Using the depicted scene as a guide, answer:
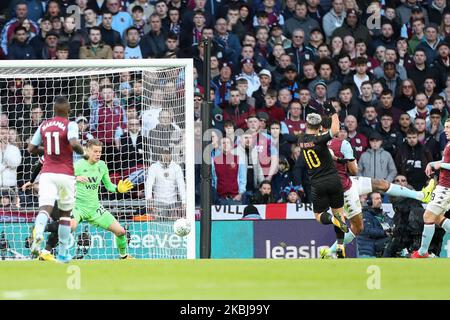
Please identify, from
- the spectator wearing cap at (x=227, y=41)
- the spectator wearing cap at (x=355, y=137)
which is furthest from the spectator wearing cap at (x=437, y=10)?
the spectator wearing cap at (x=227, y=41)

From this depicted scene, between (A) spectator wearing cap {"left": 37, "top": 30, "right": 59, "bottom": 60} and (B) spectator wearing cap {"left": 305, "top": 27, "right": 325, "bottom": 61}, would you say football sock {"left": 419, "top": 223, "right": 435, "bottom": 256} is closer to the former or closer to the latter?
(B) spectator wearing cap {"left": 305, "top": 27, "right": 325, "bottom": 61}

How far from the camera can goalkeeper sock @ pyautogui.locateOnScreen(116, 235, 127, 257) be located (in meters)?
16.2

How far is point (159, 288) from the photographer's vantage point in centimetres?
1170

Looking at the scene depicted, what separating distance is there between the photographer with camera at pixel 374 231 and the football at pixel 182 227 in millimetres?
3181

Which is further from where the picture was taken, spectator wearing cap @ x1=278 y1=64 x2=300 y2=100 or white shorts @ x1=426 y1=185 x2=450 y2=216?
spectator wearing cap @ x1=278 y1=64 x2=300 y2=100

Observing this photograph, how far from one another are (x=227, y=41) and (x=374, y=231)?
15.8ft

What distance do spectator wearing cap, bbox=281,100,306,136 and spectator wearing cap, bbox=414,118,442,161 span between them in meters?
1.93

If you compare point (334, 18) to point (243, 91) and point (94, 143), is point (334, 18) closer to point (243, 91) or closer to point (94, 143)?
point (243, 91)

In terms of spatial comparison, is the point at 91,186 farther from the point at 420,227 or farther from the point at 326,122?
the point at 420,227

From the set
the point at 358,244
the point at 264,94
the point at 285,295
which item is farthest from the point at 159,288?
the point at 264,94

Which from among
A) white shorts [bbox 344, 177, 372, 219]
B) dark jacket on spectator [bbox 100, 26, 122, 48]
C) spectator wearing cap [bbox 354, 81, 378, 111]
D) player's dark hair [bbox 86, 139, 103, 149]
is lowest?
white shorts [bbox 344, 177, 372, 219]

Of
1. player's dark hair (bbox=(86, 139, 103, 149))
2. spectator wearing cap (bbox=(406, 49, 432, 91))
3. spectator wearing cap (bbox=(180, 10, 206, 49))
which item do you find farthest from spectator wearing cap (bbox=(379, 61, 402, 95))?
player's dark hair (bbox=(86, 139, 103, 149))

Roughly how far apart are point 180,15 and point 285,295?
10596mm

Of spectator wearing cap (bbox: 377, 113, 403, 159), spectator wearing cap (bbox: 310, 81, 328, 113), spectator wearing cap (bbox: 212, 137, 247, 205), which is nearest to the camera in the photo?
spectator wearing cap (bbox: 212, 137, 247, 205)
